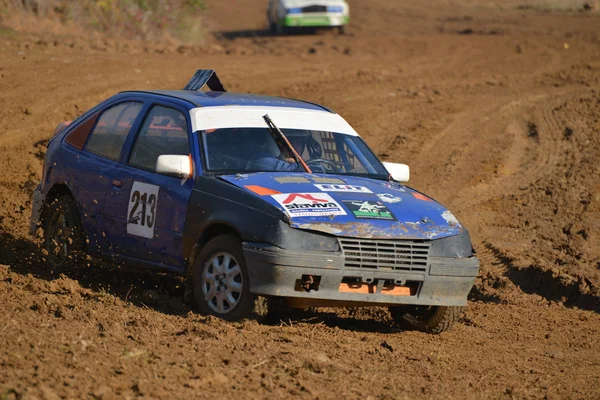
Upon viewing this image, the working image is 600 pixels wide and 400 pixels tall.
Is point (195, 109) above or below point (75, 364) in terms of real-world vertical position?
above

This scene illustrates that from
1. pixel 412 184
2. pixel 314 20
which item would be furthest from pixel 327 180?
pixel 314 20

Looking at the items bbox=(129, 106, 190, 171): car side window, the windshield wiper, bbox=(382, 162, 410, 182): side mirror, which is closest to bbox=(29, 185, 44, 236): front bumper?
bbox=(129, 106, 190, 171): car side window

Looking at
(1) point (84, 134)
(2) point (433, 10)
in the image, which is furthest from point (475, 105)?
(2) point (433, 10)

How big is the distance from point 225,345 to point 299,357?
1.46 feet

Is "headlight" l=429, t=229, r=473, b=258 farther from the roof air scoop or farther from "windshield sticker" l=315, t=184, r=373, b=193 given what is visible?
the roof air scoop

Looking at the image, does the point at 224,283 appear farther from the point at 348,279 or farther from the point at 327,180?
the point at 327,180

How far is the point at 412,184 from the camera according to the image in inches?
498

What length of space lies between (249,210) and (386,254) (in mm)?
919

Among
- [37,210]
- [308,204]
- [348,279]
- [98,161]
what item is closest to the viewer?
[348,279]

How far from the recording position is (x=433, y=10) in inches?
1468

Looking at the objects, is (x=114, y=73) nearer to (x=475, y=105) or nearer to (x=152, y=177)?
(x=475, y=105)

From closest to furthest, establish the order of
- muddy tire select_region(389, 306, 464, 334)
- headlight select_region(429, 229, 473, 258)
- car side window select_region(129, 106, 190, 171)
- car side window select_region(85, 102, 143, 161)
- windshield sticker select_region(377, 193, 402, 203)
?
headlight select_region(429, 229, 473, 258) < windshield sticker select_region(377, 193, 402, 203) < muddy tire select_region(389, 306, 464, 334) < car side window select_region(129, 106, 190, 171) < car side window select_region(85, 102, 143, 161)

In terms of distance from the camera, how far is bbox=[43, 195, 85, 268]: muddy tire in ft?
27.1

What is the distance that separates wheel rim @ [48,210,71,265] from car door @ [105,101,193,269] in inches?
25.5
